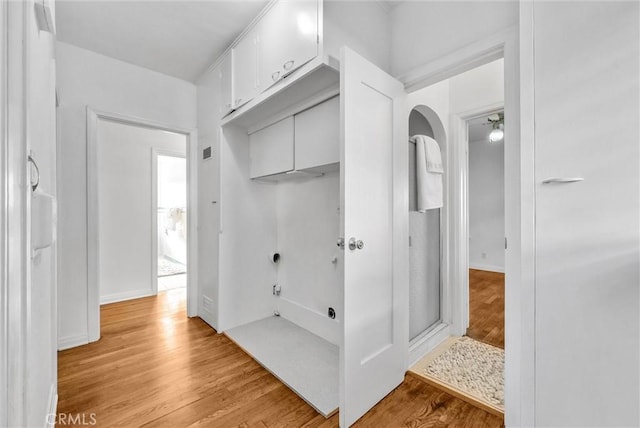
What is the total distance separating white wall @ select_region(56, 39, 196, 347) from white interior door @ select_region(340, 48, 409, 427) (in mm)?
2259

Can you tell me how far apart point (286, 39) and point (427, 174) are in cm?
133

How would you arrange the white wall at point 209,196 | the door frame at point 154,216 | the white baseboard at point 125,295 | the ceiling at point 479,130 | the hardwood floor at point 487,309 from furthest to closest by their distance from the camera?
the ceiling at point 479,130
the door frame at point 154,216
the white baseboard at point 125,295
the white wall at point 209,196
the hardwood floor at point 487,309

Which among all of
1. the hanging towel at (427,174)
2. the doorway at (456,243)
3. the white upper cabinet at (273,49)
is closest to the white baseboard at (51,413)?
the doorway at (456,243)

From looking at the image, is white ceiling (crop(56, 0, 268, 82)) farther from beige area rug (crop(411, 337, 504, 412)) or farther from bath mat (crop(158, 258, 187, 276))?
bath mat (crop(158, 258, 187, 276))

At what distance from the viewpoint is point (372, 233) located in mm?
1518

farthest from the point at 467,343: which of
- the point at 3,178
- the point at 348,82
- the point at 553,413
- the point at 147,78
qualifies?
the point at 147,78

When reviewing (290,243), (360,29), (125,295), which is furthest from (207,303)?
(360,29)

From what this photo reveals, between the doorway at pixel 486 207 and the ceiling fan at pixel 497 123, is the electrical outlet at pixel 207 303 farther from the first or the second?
the doorway at pixel 486 207

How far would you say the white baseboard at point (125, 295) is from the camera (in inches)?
128

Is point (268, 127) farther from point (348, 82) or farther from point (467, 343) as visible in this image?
point (467, 343)

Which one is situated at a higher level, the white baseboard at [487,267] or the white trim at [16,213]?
the white trim at [16,213]

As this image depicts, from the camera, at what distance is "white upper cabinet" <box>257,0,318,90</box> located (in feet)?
5.07

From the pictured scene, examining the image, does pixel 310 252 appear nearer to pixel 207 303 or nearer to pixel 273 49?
pixel 207 303

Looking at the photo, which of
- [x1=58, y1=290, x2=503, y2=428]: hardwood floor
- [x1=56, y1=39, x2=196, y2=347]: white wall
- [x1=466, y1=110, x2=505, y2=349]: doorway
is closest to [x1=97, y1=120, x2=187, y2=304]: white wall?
[x1=56, y1=39, x2=196, y2=347]: white wall
